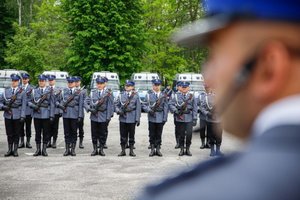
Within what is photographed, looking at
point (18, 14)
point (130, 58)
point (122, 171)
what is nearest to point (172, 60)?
point (130, 58)

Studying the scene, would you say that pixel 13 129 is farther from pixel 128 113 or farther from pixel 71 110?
pixel 128 113

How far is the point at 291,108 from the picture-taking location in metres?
0.69

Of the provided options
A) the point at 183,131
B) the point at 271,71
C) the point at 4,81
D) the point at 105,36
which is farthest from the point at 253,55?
the point at 105,36

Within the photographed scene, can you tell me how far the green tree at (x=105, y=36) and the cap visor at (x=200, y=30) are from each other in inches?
1483

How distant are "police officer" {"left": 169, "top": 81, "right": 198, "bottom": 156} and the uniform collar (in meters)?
12.0

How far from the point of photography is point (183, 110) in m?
13.0

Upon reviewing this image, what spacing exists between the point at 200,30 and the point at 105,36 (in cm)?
3853

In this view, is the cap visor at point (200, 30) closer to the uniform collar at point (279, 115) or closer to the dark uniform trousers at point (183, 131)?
the uniform collar at point (279, 115)

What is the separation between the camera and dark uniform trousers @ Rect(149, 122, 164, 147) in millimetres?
12758

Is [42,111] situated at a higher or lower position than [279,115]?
lower

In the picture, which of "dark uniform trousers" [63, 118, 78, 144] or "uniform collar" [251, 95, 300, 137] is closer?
"uniform collar" [251, 95, 300, 137]

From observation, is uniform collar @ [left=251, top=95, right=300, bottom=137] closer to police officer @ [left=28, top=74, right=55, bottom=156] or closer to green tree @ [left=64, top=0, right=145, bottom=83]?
police officer @ [left=28, top=74, right=55, bottom=156]

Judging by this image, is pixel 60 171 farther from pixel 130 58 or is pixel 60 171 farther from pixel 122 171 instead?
pixel 130 58

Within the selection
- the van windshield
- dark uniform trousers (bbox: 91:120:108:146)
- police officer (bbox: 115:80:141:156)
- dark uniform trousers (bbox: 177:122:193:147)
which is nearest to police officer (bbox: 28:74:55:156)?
dark uniform trousers (bbox: 91:120:108:146)
